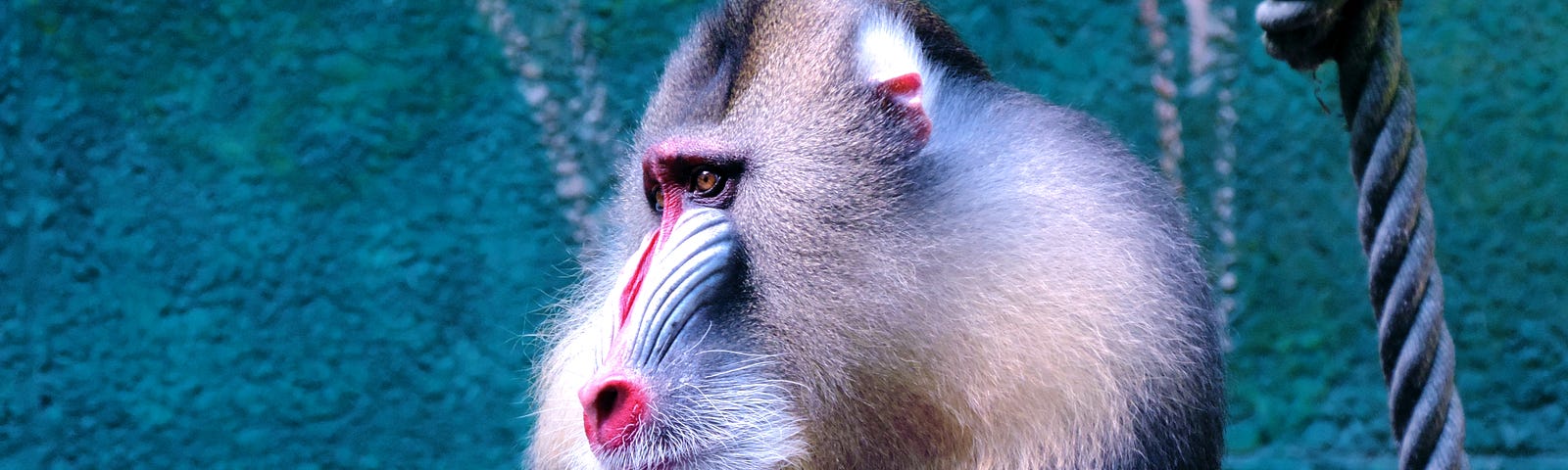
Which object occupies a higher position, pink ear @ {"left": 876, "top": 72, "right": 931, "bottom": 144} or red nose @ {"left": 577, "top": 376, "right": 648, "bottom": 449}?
pink ear @ {"left": 876, "top": 72, "right": 931, "bottom": 144}

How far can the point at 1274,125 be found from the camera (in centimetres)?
298

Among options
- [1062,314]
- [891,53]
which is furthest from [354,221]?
[1062,314]

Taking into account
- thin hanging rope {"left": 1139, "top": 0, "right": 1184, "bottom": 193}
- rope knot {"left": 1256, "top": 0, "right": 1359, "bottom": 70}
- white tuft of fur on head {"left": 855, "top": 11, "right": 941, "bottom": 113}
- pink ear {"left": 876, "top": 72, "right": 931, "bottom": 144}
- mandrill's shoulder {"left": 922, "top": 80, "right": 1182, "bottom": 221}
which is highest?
rope knot {"left": 1256, "top": 0, "right": 1359, "bottom": 70}

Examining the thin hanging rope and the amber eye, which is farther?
the thin hanging rope

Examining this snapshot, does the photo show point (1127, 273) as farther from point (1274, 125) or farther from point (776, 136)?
point (1274, 125)

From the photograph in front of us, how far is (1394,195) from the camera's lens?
926mm

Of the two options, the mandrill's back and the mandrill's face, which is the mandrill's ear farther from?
the mandrill's face

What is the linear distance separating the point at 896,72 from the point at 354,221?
1.75 metres

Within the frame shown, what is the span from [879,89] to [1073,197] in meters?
0.37

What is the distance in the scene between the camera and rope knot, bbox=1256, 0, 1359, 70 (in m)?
0.90

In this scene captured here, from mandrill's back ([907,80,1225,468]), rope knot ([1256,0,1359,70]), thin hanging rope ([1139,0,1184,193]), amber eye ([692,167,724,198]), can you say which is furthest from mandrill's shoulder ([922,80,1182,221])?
rope knot ([1256,0,1359,70])

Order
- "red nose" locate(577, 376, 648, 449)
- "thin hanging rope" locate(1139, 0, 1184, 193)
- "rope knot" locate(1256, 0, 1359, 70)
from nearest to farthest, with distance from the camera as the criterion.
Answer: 1. "rope knot" locate(1256, 0, 1359, 70)
2. "red nose" locate(577, 376, 648, 449)
3. "thin hanging rope" locate(1139, 0, 1184, 193)

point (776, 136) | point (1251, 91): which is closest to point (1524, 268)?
point (1251, 91)

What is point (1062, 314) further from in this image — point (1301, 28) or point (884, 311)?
point (1301, 28)
